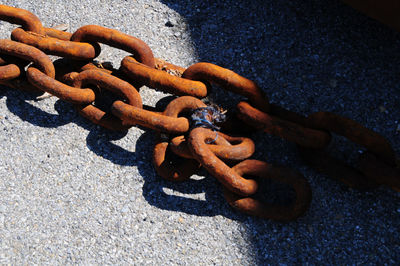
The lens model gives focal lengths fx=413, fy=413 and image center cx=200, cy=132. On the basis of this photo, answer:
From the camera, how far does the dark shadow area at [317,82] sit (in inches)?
73.8

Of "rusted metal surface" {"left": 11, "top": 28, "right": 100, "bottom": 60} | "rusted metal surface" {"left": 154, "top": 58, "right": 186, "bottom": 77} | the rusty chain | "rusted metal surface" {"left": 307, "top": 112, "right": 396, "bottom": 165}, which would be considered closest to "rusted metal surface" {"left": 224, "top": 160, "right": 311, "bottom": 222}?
the rusty chain

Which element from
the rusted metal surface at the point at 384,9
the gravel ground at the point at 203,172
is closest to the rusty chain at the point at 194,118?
the gravel ground at the point at 203,172

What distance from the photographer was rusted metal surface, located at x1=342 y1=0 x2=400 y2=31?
6.04 ft

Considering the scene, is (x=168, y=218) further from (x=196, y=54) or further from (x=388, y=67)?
(x=388, y=67)

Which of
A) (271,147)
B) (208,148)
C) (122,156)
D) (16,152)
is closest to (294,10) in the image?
(271,147)

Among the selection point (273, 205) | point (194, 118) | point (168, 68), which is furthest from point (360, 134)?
point (168, 68)

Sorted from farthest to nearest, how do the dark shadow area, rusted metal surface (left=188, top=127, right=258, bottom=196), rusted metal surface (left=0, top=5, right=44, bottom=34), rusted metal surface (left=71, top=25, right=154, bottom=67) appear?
1. rusted metal surface (left=0, top=5, right=44, bottom=34)
2. rusted metal surface (left=71, top=25, right=154, bottom=67)
3. the dark shadow area
4. rusted metal surface (left=188, top=127, right=258, bottom=196)

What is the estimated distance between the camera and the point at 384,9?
1877 millimetres

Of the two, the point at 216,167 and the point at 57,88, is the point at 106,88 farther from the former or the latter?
the point at 216,167

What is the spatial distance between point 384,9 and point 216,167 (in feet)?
3.46

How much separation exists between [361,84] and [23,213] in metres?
1.81

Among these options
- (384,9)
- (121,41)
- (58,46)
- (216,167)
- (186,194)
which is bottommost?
(186,194)

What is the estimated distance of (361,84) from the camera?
2.15 metres

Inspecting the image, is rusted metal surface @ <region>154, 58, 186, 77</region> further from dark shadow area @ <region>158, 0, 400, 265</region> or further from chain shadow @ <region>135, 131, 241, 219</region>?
chain shadow @ <region>135, 131, 241, 219</region>
